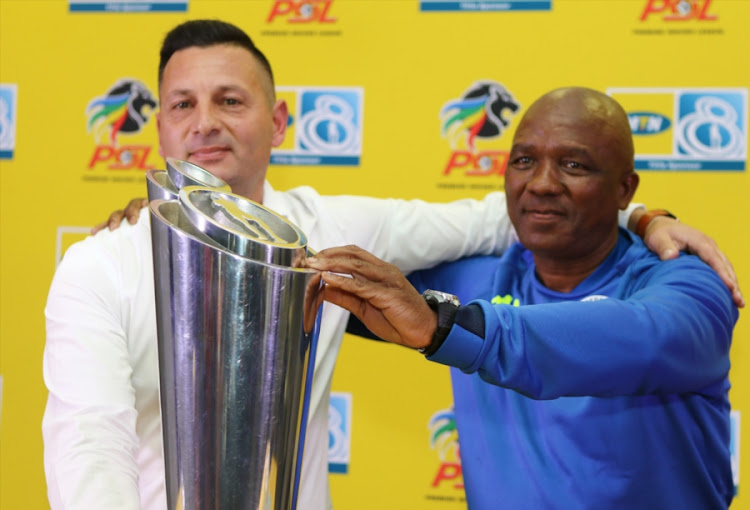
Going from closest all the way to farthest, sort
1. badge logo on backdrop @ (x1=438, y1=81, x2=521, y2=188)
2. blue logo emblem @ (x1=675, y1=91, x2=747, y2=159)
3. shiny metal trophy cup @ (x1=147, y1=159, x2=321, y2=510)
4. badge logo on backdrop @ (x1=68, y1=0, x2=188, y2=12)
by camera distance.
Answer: shiny metal trophy cup @ (x1=147, y1=159, x2=321, y2=510), blue logo emblem @ (x1=675, y1=91, x2=747, y2=159), badge logo on backdrop @ (x1=438, y1=81, x2=521, y2=188), badge logo on backdrop @ (x1=68, y1=0, x2=188, y2=12)

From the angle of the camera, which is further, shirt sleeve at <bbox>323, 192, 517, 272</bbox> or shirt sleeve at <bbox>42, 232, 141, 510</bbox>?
shirt sleeve at <bbox>323, 192, 517, 272</bbox>

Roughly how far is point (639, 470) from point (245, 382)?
84 cm

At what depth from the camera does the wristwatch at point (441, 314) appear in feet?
3.16

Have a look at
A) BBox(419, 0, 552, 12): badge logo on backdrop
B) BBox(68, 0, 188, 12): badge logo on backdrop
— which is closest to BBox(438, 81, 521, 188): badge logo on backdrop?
BBox(419, 0, 552, 12): badge logo on backdrop

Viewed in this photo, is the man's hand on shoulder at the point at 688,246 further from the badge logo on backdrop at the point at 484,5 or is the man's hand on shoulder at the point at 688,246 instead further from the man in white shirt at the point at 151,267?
the badge logo on backdrop at the point at 484,5

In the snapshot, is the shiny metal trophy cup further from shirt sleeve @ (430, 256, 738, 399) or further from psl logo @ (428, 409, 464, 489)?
psl logo @ (428, 409, 464, 489)

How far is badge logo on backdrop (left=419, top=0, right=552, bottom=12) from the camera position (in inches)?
88.3

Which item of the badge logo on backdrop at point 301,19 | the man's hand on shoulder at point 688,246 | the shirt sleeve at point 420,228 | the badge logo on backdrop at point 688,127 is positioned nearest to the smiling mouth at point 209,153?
the shirt sleeve at point 420,228

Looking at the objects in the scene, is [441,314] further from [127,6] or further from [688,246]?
[127,6]

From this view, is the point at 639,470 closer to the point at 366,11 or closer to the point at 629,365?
the point at 629,365

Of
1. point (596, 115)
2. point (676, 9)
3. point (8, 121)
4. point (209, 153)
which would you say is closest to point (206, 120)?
point (209, 153)

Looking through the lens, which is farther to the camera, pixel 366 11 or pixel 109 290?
pixel 366 11

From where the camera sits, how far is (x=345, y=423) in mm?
2268

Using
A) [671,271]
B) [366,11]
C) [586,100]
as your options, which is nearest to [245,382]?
[671,271]
